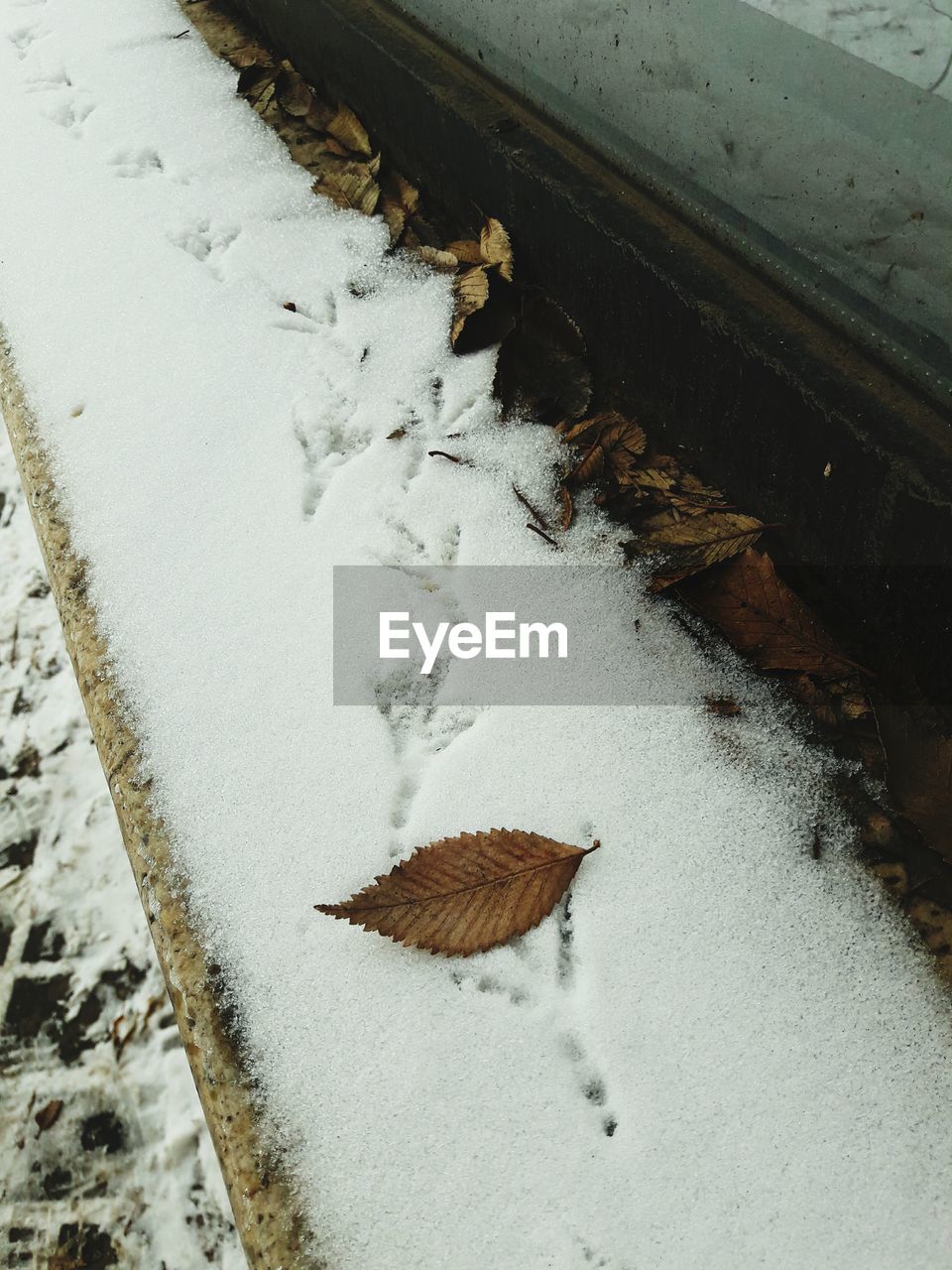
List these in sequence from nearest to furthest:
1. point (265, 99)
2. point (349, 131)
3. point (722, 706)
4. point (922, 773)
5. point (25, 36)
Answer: point (922, 773) → point (722, 706) → point (349, 131) → point (265, 99) → point (25, 36)

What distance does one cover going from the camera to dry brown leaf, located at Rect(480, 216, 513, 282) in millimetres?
1526

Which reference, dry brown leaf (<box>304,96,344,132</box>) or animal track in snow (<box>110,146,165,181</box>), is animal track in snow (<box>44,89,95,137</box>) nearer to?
animal track in snow (<box>110,146,165,181</box>)

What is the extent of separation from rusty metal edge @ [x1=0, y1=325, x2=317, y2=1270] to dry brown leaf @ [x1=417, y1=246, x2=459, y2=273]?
729 millimetres

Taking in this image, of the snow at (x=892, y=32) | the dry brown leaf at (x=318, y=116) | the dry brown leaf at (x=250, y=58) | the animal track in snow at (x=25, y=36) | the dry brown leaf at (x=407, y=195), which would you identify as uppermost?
the snow at (x=892, y=32)

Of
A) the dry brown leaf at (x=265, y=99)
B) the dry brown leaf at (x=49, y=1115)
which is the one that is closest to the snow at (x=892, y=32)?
the dry brown leaf at (x=265, y=99)

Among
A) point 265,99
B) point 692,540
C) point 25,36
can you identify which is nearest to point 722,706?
point 692,540

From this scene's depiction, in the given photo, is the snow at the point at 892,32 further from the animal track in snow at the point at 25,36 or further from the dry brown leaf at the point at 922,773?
the animal track in snow at the point at 25,36

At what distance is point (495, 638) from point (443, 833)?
0.93 ft

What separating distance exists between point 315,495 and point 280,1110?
0.81 meters

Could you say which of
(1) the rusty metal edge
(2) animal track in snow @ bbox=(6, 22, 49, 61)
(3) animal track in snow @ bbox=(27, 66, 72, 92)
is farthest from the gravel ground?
(2) animal track in snow @ bbox=(6, 22, 49, 61)

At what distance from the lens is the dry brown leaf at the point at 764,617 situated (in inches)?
44.4

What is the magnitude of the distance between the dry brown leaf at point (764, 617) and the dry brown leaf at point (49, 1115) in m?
1.10
